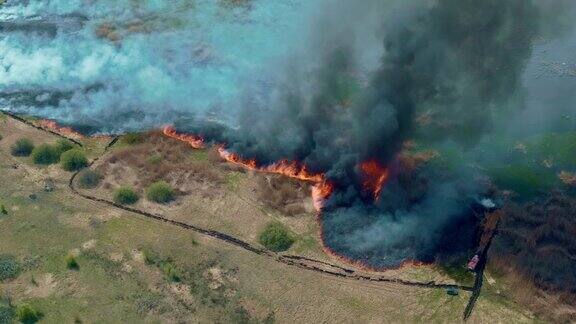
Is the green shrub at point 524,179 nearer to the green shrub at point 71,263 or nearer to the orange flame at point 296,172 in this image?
the orange flame at point 296,172

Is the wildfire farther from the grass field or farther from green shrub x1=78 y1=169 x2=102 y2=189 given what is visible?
green shrub x1=78 y1=169 x2=102 y2=189

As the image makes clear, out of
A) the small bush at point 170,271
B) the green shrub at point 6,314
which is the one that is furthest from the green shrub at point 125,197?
the green shrub at point 6,314

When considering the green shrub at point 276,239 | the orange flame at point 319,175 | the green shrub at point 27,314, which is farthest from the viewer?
the orange flame at point 319,175

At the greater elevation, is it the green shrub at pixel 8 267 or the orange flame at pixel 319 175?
Result: the orange flame at pixel 319 175

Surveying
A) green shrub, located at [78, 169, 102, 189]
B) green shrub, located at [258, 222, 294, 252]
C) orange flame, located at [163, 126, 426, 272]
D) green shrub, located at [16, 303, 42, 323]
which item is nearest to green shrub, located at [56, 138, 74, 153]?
green shrub, located at [78, 169, 102, 189]

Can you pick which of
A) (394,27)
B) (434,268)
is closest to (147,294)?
(434,268)

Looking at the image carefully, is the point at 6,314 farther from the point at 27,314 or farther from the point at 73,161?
the point at 73,161

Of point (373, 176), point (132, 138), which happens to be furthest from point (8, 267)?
point (373, 176)
